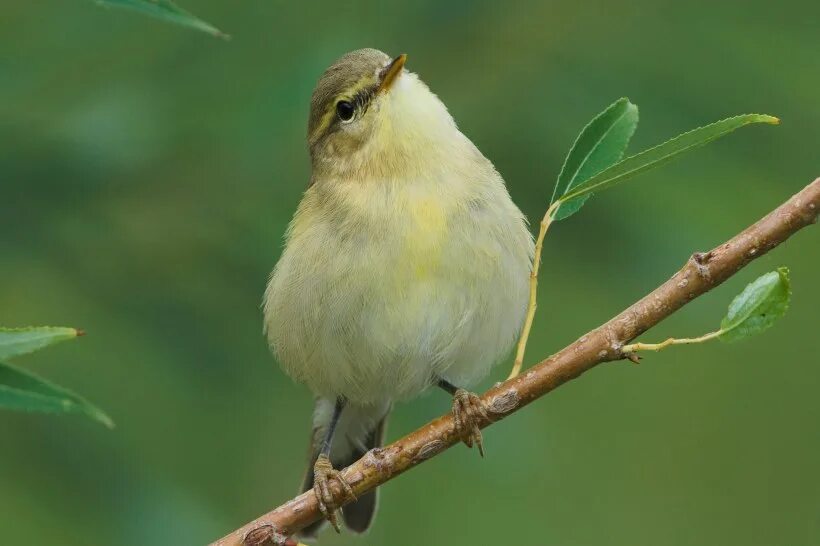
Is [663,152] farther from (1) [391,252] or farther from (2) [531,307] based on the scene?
→ (1) [391,252]

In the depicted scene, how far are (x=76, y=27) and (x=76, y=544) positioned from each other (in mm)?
1414

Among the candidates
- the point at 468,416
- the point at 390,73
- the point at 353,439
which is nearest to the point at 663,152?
the point at 468,416

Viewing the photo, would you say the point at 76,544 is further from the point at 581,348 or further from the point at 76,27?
the point at 581,348

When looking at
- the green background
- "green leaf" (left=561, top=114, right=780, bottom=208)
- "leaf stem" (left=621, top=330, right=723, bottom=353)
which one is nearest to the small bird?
the green background

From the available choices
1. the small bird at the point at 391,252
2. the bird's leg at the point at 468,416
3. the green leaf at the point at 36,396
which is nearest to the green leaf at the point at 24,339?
the green leaf at the point at 36,396

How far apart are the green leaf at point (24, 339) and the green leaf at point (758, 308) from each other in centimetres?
108

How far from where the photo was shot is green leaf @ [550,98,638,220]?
2.53m

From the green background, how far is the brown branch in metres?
1.03

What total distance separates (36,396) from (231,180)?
161 cm

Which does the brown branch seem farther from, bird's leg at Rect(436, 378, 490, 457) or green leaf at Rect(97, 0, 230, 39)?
green leaf at Rect(97, 0, 230, 39)

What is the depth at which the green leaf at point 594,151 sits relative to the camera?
99.5 inches

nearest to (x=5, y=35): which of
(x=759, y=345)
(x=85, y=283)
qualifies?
(x=85, y=283)

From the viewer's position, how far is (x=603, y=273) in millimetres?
3523

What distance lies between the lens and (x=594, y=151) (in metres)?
2.53
